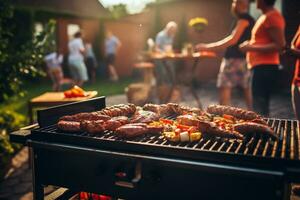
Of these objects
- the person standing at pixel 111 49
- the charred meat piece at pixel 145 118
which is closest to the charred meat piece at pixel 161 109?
the charred meat piece at pixel 145 118

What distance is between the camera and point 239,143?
2541 mm

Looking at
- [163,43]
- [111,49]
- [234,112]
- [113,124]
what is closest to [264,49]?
[234,112]

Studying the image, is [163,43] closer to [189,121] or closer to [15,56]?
[15,56]

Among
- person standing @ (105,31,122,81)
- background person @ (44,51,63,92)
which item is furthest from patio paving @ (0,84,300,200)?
person standing @ (105,31,122,81)

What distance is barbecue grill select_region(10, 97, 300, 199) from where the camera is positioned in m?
2.14

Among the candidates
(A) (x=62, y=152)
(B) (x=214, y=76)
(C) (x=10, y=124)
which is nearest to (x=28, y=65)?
(C) (x=10, y=124)

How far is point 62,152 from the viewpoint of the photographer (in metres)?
2.76

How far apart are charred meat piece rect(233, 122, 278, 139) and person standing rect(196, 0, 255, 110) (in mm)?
3086

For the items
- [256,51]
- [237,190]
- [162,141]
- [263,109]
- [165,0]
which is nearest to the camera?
[237,190]

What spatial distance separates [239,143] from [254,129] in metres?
0.22

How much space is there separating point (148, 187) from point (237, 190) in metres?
0.62

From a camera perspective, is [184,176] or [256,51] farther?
[256,51]

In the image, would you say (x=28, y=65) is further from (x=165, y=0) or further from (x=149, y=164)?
(x=165, y=0)

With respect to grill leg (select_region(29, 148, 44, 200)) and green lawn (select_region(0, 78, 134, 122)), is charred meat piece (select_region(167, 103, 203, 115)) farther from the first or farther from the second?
→ green lawn (select_region(0, 78, 134, 122))
